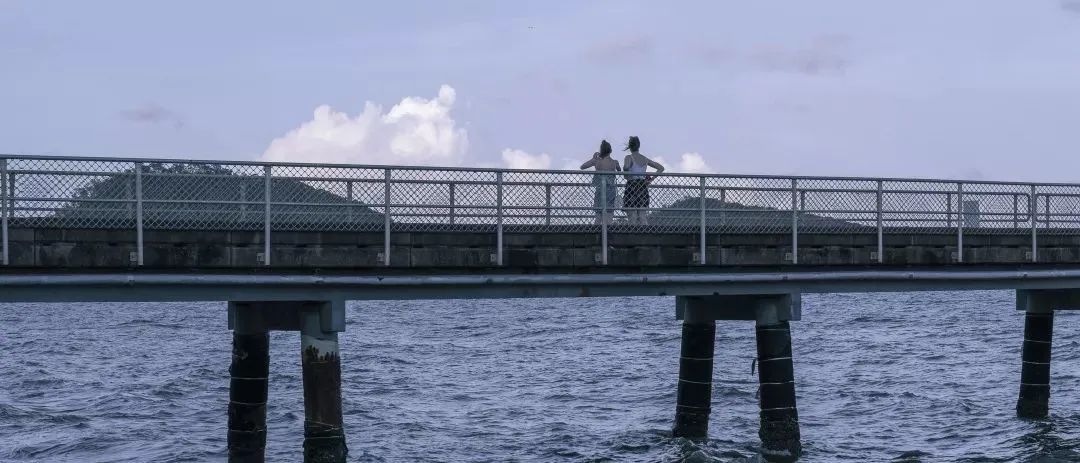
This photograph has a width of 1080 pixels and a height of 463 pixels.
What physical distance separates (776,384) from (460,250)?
21.5 feet

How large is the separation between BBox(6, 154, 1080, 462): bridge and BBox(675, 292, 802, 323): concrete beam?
35 millimetres

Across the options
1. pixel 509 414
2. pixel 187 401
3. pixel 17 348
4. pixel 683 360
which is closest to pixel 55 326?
pixel 17 348

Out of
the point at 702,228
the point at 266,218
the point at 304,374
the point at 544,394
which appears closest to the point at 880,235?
the point at 702,228

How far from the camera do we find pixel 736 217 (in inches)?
960

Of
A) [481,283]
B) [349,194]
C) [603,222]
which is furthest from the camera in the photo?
[603,222]

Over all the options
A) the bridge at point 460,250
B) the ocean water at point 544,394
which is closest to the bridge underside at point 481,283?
the bridge at point 460,250

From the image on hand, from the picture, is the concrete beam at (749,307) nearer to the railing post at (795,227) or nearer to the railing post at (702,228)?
the railing post at (795,227)

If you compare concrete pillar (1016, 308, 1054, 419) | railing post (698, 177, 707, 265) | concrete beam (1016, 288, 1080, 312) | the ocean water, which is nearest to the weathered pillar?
the ocean water

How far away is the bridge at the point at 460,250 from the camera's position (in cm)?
1964

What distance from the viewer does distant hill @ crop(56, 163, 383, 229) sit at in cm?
1981

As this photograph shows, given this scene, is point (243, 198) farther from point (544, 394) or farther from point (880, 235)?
point (544, 394)

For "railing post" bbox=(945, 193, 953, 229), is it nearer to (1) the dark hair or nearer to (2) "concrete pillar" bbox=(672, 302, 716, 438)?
(2) "concrete pillar" bbox=(672, 302, 716, 438)

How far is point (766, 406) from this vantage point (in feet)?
81.1

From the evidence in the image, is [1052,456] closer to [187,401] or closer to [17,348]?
[187,401]
